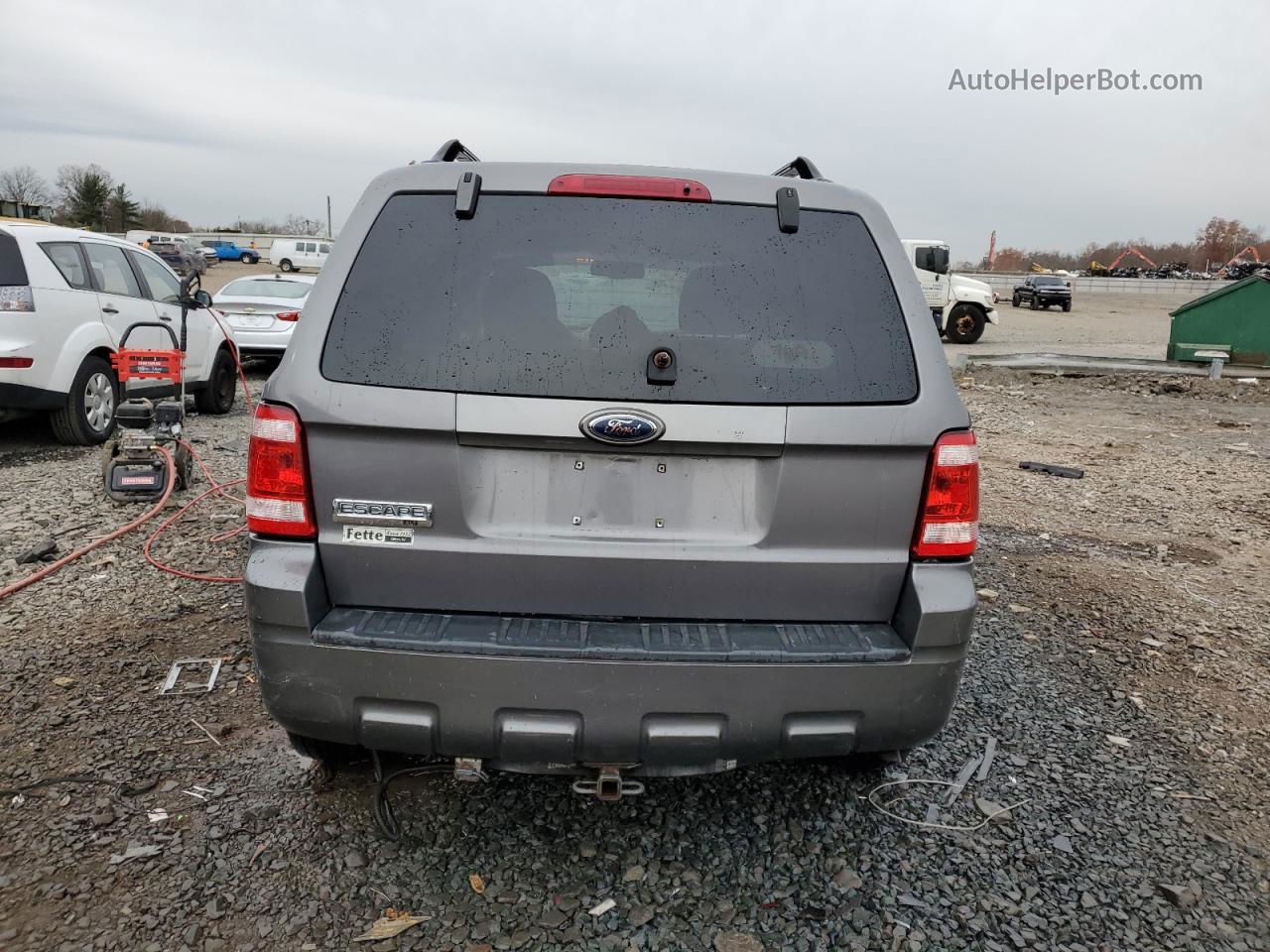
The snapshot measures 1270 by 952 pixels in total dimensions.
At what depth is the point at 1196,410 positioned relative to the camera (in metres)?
12.6

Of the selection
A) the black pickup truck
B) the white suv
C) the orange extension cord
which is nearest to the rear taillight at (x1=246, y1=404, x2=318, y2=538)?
the orange extension cord

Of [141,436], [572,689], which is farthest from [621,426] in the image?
[141,436]

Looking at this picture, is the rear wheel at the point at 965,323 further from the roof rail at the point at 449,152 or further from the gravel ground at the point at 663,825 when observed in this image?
the roof rail at the point at 449,152

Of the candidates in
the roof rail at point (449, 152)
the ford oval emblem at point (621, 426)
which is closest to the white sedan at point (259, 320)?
the roof rail at point (449, 152)

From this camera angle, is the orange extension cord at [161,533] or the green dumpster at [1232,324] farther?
the green dumpster at [1232,324]

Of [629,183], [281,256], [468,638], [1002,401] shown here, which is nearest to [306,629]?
[468,638]

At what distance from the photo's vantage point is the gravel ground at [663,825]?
2402mm

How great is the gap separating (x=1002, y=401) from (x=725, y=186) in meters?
12.2

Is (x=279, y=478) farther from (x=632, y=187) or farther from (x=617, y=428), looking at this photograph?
(x=632, y=187)

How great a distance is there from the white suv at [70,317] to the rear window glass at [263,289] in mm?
4057

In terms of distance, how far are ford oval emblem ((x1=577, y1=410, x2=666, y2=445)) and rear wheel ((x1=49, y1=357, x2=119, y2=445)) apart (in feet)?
23.2

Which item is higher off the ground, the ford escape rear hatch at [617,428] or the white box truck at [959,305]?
the white box truck at [959,305]

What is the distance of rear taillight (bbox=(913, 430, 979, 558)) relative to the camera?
236 cm

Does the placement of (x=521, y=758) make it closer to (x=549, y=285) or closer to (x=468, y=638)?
(x=468, y=638)
